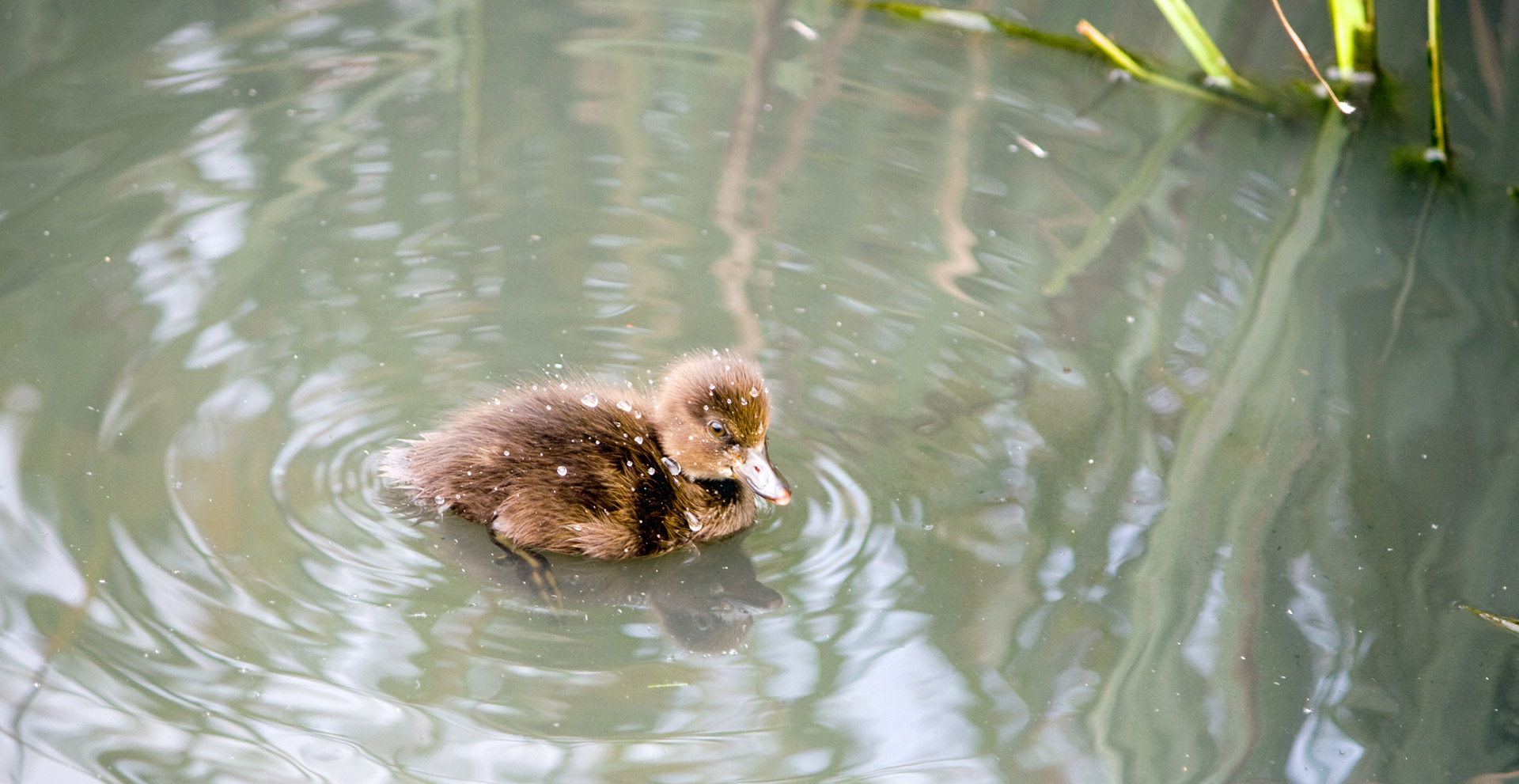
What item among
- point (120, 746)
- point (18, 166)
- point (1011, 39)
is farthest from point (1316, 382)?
point (18, 166)

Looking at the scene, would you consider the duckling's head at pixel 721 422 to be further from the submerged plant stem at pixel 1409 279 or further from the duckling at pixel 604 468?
the submerged plant stem at pixel 1409 279

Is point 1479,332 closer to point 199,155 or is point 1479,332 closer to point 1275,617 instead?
point 1275,617

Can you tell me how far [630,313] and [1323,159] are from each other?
183cm

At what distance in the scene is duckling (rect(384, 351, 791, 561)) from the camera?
7.39 ft

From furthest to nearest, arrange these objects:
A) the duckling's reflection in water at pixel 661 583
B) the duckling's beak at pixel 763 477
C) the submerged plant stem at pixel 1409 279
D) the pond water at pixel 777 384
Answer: the submerged plant stem at pixel 1409 279
the duckling's beak at pixel 763 477
the duckling's reflection in water at pixel 661 583
the pond water at pixel 777 384

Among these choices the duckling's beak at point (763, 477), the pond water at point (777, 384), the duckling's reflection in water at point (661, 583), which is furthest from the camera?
the duckling's beak at point (763, 477)

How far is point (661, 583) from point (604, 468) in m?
0.23

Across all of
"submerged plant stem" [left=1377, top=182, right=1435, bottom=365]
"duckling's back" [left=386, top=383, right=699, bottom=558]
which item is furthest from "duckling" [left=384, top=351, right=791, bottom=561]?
"submerged plant stem" [left=1377, top=182, right=1435, bottom=365]

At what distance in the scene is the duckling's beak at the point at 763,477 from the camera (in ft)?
7.34

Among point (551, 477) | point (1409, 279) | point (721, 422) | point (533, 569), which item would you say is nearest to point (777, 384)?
point (721, 422)

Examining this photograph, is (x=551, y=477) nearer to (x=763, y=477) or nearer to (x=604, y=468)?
(x=604, y=468)

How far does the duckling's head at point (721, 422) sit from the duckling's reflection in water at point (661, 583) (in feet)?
0.41

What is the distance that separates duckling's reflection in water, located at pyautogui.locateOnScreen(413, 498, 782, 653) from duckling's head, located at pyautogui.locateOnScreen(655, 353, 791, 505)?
0.13 meters

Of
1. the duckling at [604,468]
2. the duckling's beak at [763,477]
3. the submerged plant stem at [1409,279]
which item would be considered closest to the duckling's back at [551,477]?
the duckling at [604,468]
